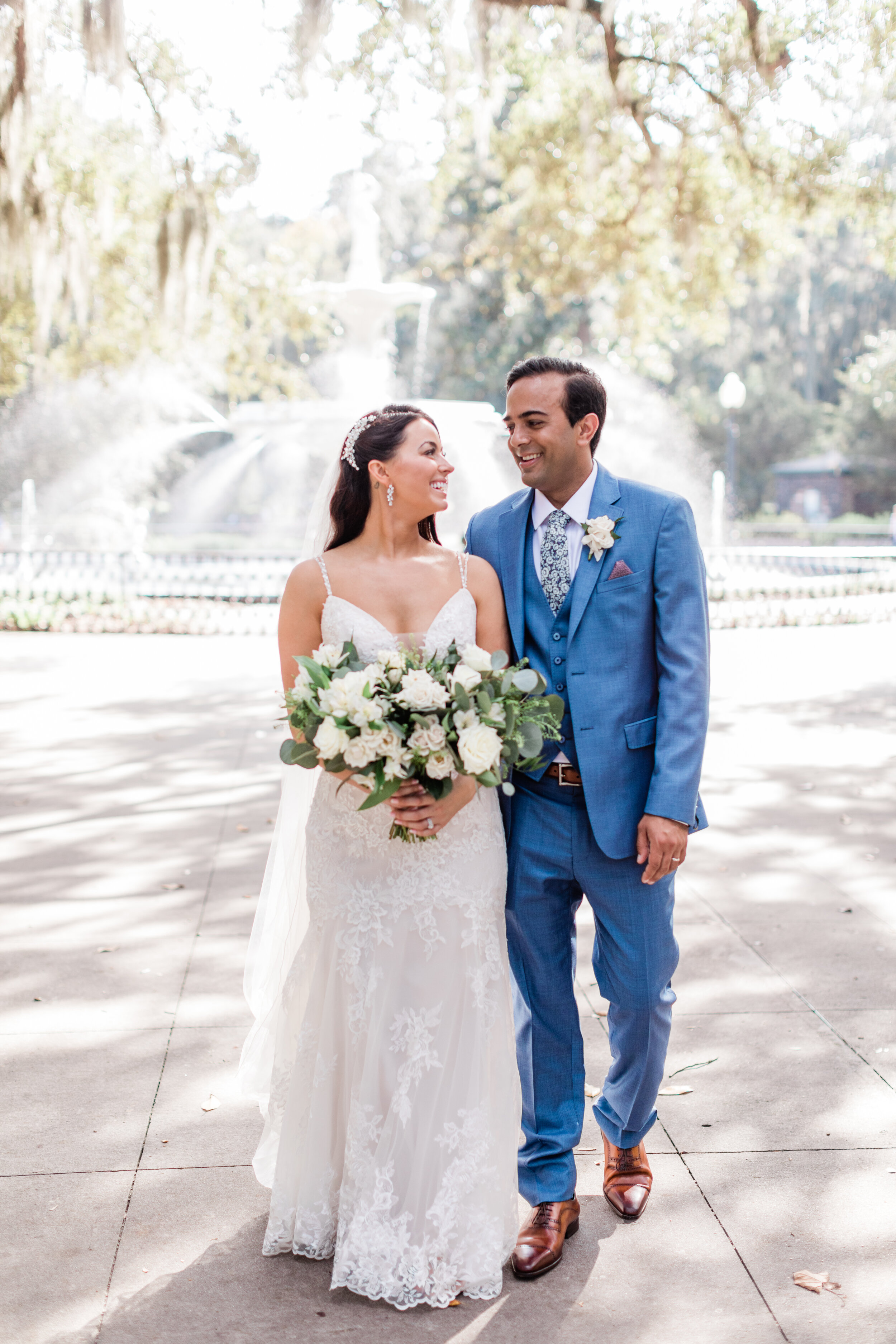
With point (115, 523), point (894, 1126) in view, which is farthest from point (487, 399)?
point (894, 1126)

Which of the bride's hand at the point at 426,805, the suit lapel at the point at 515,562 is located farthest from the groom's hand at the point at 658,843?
the suit lapel at the point at 515,562

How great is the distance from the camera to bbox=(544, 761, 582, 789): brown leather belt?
3.22 metres

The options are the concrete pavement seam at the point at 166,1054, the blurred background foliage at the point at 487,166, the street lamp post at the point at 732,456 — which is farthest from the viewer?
the street lamp post at the point at 732,456

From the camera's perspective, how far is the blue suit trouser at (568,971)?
3244mm

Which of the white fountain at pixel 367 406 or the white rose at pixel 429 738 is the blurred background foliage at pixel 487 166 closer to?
the white fountain at pixel 367 406

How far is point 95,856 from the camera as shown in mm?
6648

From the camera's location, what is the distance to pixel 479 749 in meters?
2.76

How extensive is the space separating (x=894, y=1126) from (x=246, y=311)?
1838 centimetres

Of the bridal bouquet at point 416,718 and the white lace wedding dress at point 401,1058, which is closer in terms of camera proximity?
the bridal bouquet at point 416,718

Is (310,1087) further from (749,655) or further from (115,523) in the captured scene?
(115,523)

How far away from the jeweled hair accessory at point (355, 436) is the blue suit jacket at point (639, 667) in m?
0.65

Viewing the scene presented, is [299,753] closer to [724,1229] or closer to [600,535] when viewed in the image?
[600,535]

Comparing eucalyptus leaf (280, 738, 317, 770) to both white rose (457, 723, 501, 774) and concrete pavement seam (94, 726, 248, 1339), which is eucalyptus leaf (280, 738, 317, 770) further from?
concrete pavement seam (94, 726, 248, 1339)

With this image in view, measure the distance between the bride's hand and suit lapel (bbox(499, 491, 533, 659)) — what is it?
1.49 ft
